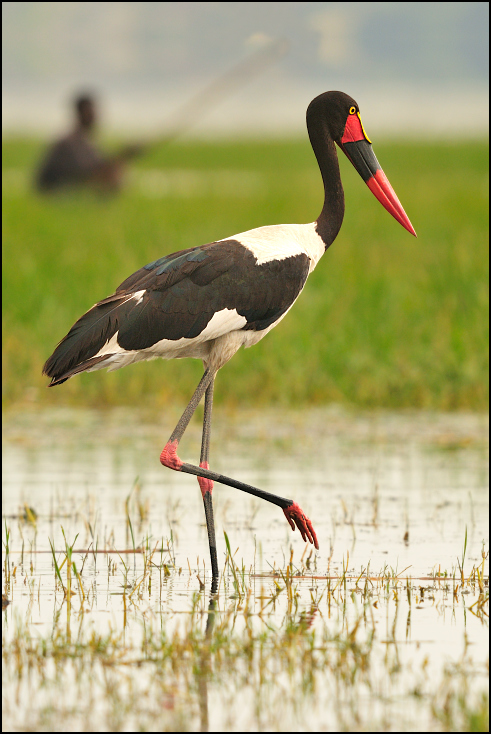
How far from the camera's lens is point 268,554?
5.76 meters

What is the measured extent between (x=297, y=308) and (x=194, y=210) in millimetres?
9927

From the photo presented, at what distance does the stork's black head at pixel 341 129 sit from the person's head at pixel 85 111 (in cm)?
1731

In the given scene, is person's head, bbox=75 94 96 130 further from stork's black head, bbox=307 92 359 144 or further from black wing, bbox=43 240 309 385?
black wing, bbox=43 240 309 385

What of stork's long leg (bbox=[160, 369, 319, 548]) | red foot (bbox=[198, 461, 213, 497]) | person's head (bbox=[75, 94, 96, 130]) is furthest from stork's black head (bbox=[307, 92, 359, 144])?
person's head (bbox=[75, 94, 96, 130])

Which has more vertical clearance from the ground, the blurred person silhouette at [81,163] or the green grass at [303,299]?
the blurred person silhouette at [81,163]

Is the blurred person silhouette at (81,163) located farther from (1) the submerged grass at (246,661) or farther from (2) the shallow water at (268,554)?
(1) the submerged grass at (246,661)

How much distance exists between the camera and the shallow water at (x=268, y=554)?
12.5 ft

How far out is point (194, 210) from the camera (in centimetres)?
2186

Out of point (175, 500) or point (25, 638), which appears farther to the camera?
point (175, 500)

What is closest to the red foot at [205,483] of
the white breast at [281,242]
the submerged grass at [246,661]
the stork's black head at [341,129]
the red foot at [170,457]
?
the red foot at [170,457]

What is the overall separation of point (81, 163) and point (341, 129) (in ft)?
56.9

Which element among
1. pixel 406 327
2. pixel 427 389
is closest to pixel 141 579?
pixel 427 389

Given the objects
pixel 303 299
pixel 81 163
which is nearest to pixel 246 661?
pixel 303 299

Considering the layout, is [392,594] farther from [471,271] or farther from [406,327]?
[471,271]
